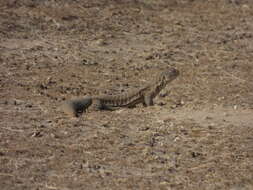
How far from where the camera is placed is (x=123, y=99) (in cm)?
1152

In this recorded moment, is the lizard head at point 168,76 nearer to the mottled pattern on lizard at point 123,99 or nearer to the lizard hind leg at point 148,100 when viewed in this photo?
the mottled pattern on lizard at point 123,99

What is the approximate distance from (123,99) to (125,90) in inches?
29.7

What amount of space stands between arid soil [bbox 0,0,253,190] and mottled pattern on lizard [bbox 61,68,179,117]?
16 centimetres

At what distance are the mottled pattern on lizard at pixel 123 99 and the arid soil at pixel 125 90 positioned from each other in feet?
0.52

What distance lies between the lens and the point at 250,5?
65.4ft

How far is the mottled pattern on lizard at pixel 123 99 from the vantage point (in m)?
10.5

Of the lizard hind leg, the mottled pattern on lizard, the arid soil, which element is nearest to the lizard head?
the mottled pattern on lizard

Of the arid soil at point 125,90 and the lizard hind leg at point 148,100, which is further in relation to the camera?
the lizard hind leg at point 148,100

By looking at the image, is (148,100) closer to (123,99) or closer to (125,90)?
(123,99)

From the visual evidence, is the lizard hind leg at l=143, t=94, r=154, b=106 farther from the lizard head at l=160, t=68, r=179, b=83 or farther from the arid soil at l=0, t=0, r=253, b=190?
the lizard head at l=160, t=68, r=179, b=83

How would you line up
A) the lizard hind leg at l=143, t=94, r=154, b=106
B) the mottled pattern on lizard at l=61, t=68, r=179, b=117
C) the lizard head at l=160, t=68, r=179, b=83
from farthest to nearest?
the lizard head at l=160, t=68, r=179, b=83 < the lizard hind leg at l=143, t=94, r=154, b=106 < the mottled pattern on lizard at l=61, t=68, r=179, b=117

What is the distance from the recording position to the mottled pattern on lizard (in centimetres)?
1047

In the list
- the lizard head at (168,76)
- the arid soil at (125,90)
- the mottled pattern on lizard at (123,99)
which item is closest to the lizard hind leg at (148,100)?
the mottled pattern on lizard at (123,99)

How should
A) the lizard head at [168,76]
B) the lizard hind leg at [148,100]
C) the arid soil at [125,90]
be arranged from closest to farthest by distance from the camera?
the arid soil at [125,90], the lizard hind leg at [148,100], the lizard head at [168,76]
